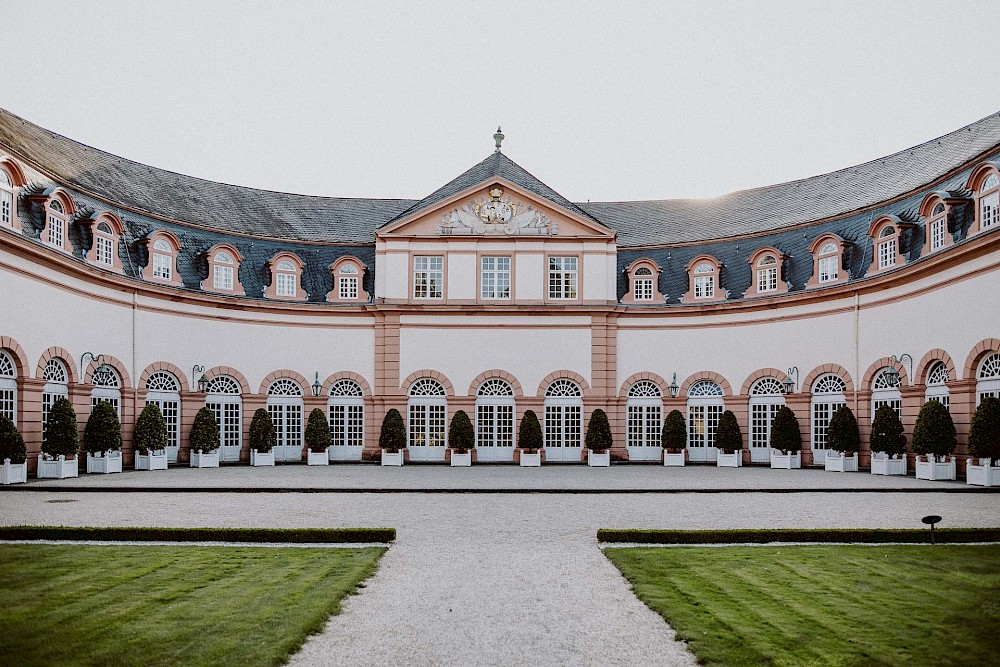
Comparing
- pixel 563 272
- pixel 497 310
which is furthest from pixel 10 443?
pixel 563 272

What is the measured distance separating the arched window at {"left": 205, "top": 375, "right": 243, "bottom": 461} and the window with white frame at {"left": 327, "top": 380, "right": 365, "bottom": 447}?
139 inches

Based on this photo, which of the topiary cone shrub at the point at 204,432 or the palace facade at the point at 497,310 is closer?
the topiary cone shrub at the point at 204,432

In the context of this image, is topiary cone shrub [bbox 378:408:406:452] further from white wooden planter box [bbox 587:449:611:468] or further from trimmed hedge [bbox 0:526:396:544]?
trimmed hedge [bbox 0:526:396:544]

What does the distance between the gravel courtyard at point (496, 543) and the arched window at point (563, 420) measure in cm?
862

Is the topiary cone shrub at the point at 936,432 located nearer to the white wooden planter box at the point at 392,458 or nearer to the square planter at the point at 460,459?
the square planter at the point at 460,459

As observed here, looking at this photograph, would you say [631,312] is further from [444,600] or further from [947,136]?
[444,600]

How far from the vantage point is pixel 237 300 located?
32562 mm

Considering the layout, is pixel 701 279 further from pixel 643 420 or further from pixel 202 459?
pixel 202 459

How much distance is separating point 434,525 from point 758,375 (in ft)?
68.8

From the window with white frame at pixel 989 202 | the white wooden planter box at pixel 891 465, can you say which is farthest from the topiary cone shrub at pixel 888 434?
the window with white frame at pixel 989 202

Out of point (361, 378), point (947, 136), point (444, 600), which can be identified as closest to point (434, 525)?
point (444, 600)

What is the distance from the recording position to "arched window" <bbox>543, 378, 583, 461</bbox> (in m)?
33.0

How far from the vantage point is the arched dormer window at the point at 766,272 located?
32.4 metres

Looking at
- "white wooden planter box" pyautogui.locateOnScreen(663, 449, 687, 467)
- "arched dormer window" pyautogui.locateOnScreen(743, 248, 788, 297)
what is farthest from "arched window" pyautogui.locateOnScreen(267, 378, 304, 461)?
"arched dormer window" pyautogui.locateOnScreen(743, 248, 788, 297)
